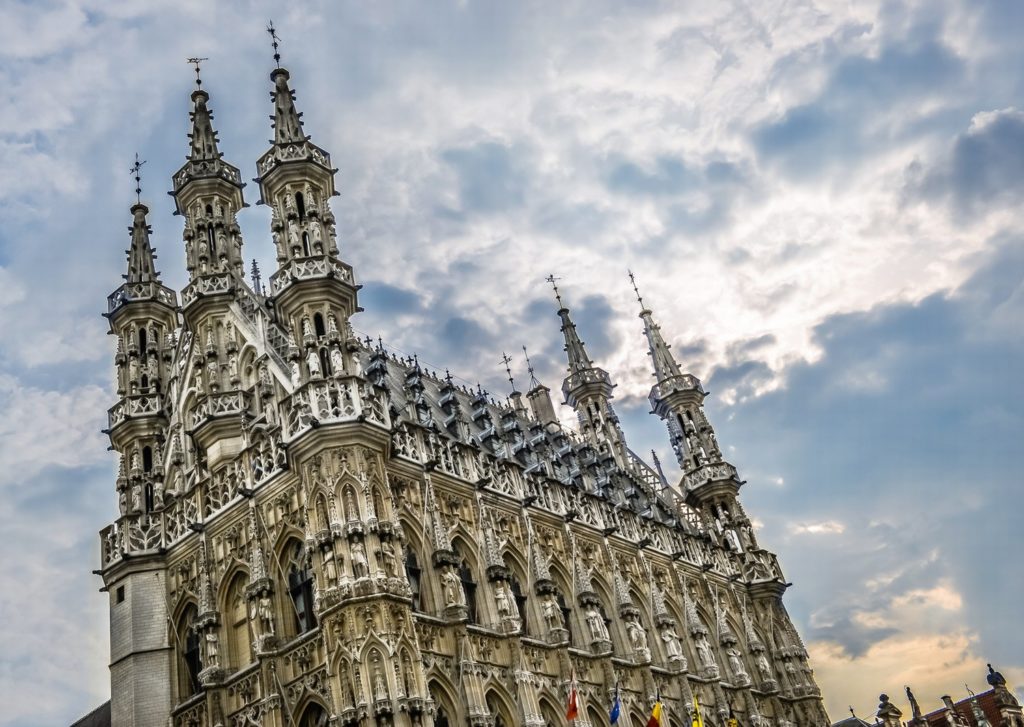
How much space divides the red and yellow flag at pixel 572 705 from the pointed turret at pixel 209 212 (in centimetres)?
1772

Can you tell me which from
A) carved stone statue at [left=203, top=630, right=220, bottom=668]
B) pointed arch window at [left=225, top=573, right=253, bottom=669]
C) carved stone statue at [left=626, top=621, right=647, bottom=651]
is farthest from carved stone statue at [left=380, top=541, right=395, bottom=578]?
carved stone statue at [left=626, top=621, right=647, bottom=651]

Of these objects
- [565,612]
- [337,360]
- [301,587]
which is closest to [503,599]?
[565,612]

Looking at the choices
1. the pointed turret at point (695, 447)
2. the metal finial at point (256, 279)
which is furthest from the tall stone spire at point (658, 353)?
the metal finial at point (256, 279)

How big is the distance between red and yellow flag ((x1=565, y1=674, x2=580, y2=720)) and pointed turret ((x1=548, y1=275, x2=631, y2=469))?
22337mm

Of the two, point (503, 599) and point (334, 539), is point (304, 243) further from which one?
point (503, 599)

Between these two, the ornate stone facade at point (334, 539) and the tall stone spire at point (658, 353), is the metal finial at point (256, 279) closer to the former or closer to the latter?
the ornate stone facade at point (334, 539)

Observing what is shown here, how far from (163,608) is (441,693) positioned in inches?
405

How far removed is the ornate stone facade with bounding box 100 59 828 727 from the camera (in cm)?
2866

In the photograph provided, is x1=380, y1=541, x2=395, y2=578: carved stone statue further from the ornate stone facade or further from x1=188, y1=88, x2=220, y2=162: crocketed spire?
x1=188, y1=88, x2=220, y2=162: crocketed spire

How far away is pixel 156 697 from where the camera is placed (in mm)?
32031

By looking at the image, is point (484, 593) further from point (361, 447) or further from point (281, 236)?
point (281, 236)

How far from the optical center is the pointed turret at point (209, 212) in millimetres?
37875

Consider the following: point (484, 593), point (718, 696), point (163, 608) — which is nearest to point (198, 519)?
point (163, 608)

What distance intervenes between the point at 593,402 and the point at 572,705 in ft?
89.3
